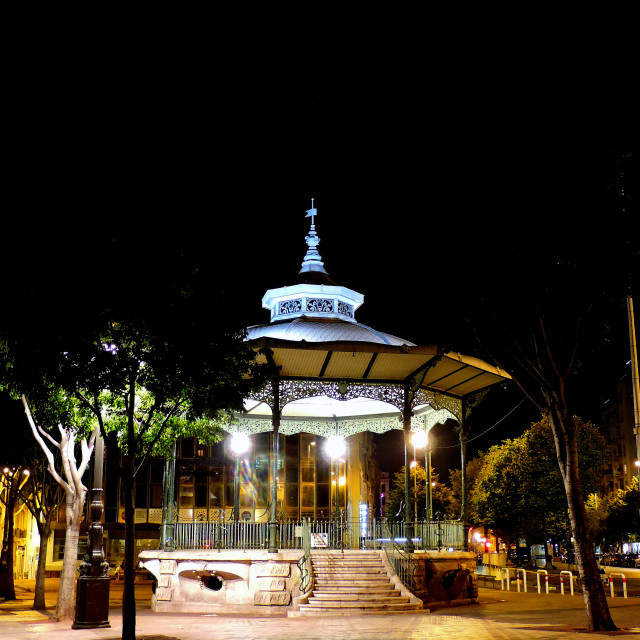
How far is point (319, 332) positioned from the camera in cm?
2167

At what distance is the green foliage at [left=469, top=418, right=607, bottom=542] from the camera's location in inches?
1594

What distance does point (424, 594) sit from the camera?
19125 millimetres

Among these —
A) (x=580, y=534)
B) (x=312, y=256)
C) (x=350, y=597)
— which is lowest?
(x=350, y=597)

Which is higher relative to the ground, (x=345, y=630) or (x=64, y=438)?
(x=64, y=438)

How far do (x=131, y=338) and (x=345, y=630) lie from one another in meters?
6.81

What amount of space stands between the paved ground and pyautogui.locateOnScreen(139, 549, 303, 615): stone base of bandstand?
822mm

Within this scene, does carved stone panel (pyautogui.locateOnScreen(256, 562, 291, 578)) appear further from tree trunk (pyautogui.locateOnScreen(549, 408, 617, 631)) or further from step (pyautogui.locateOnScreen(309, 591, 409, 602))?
tree trunk (pyautogui.locateOnScreen(549, 408, 617, 631))

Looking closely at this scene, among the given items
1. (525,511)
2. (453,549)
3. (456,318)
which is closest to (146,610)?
(453,549)

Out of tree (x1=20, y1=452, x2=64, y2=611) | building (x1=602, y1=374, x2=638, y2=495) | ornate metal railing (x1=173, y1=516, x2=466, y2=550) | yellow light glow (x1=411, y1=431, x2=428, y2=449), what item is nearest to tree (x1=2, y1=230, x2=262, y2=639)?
ornate metal railing (x1=173, y1=516, x2=466, y2=550)

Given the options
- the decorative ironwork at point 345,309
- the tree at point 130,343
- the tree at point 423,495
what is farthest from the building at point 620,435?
the tree at point 130,343

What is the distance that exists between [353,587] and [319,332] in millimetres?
7290

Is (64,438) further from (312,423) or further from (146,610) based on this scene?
(312,423)

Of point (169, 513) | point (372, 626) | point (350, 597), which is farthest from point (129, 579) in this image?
point (169, 513)

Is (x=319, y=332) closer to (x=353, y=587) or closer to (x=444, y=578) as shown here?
(x=353, y=587)
